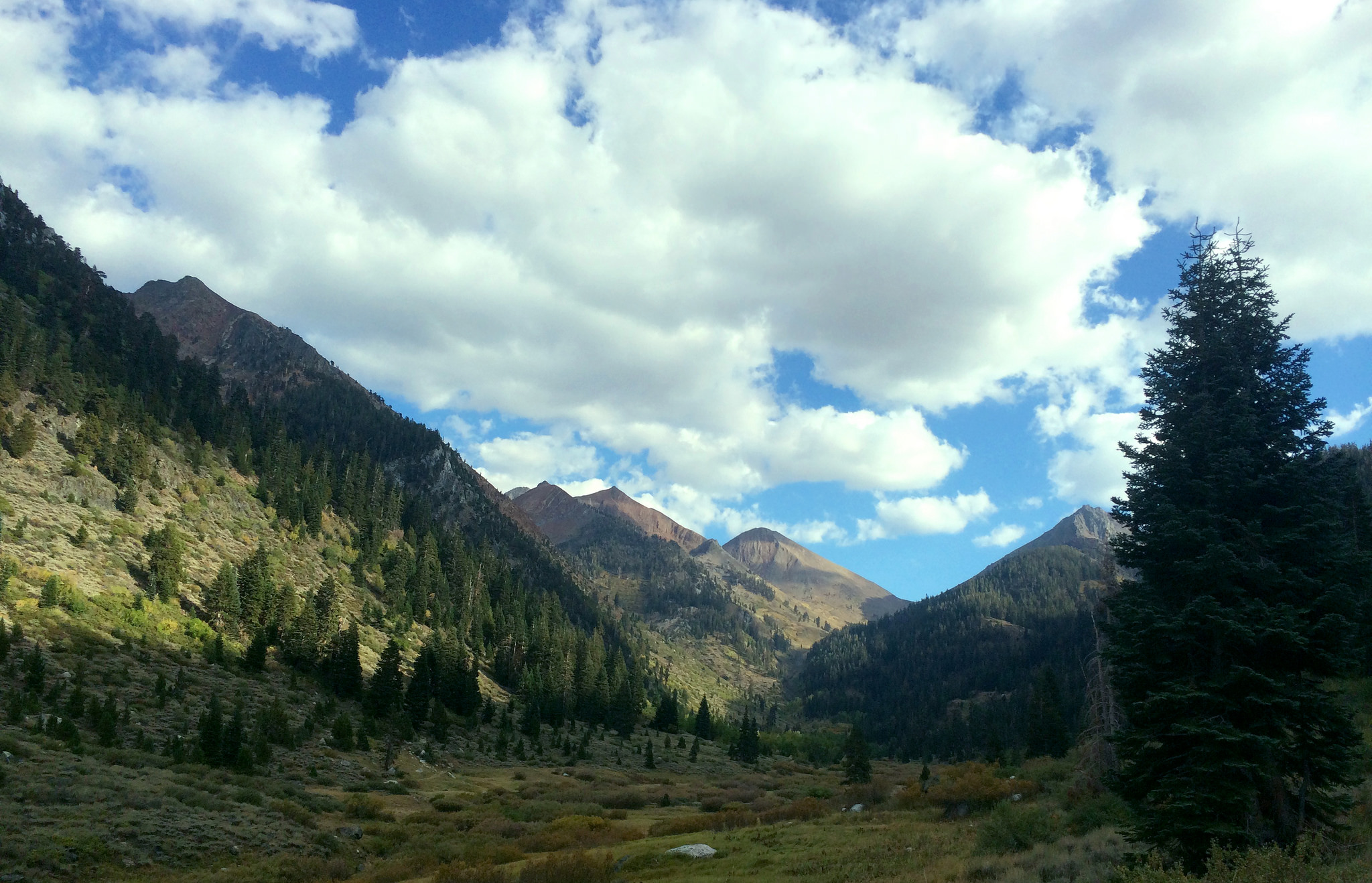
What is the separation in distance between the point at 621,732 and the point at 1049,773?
214ft

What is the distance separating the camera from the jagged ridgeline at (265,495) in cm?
7012

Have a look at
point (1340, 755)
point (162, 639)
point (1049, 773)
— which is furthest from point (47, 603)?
point (1049, 773)

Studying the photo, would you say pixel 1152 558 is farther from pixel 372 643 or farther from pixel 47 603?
pixel 372 643

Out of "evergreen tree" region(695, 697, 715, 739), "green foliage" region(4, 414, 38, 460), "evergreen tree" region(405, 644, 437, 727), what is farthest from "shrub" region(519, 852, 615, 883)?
"evergreen tree" region(695, 697, 715, 739)

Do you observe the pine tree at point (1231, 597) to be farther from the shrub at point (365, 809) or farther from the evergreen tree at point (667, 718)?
the evergreen tree at point (667, 718)

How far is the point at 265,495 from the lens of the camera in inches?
4114

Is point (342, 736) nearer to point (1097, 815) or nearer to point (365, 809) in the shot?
point (365, 809)

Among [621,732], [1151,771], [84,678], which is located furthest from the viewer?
[621,732]

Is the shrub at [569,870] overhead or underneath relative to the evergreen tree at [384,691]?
overhead

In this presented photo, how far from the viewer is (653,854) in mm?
25922

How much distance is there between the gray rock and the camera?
83.5 ft

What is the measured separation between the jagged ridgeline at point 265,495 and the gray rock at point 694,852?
51792 millimetres

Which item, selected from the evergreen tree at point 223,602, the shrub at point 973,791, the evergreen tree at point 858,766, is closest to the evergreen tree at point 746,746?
the evergreen tree at point 858,766

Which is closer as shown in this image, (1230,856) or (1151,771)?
(1230,856)
